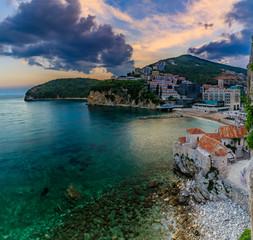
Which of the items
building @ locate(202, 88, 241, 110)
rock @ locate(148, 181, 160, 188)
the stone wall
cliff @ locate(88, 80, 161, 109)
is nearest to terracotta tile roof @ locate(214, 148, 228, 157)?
the stone wall

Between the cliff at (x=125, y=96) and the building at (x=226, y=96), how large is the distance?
968 inches

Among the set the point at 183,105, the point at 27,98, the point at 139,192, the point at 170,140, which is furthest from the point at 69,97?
the point at 139,192

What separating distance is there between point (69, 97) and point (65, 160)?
557ft

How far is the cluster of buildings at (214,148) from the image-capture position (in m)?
13.4

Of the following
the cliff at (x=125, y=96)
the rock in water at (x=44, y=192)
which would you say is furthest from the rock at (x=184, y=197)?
Result: the cliff at (x=125, y=96)

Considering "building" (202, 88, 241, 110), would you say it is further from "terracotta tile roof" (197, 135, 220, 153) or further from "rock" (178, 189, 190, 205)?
"rock" (178, 189, 190, 205)

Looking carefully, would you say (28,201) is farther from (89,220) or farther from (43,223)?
(89,220)

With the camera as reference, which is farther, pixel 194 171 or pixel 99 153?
pixel 99 153

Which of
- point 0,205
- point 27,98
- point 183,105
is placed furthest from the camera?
point 27,98

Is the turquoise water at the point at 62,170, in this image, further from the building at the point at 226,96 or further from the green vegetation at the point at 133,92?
the green vegetation at the point at 133,92

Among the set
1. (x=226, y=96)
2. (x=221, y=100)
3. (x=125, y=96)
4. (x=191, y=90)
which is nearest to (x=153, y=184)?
(x=221, y=100)

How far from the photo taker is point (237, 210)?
10.9 metres

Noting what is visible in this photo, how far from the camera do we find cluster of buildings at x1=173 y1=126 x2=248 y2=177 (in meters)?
13.4

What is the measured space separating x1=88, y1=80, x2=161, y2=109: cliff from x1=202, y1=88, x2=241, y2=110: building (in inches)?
968
